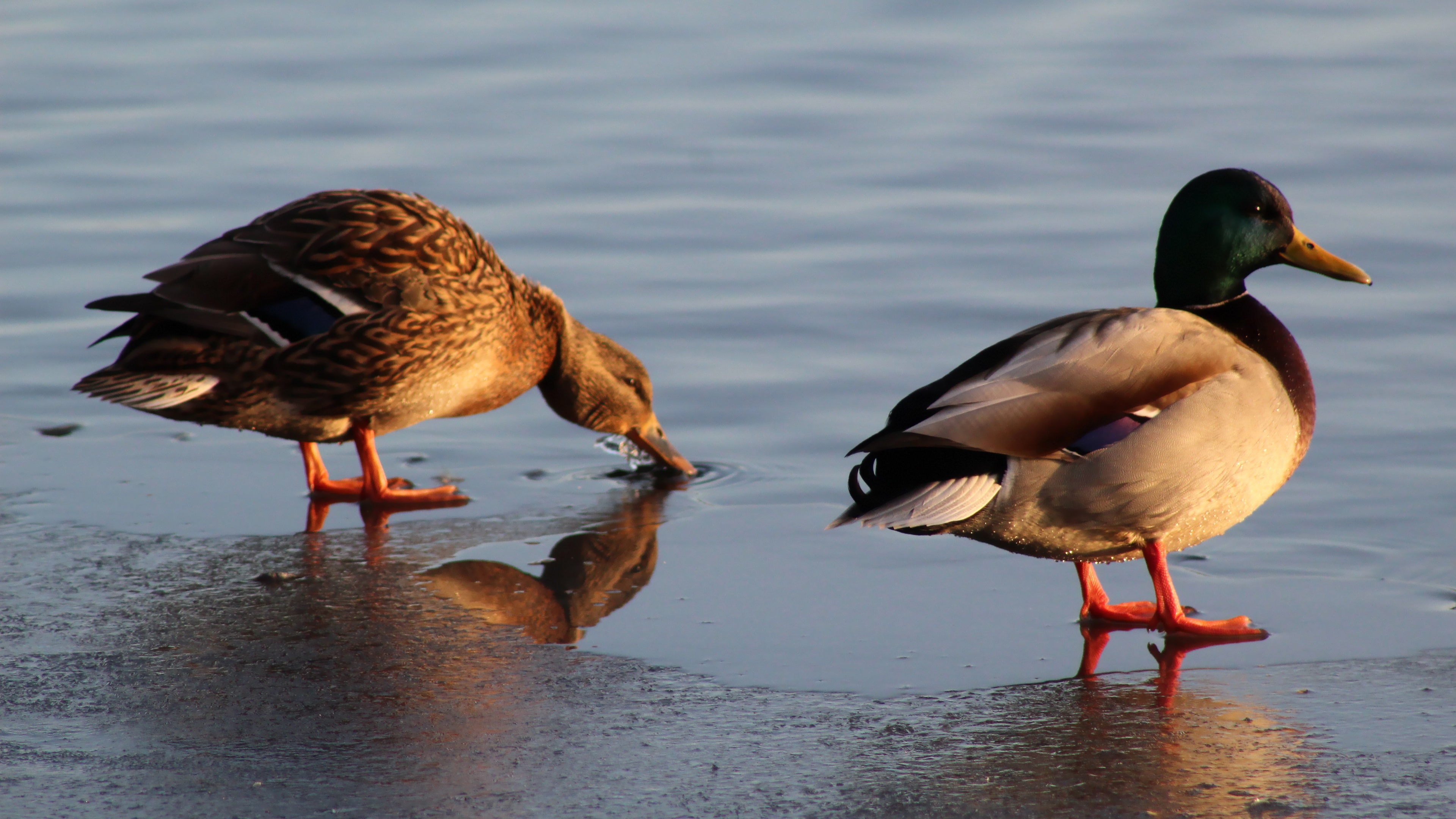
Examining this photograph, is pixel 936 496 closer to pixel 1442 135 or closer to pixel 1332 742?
pixel 1332 742

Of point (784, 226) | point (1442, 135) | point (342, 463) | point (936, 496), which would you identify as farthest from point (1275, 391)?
point (1442, 135)

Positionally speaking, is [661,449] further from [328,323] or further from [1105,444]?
[1105,444]

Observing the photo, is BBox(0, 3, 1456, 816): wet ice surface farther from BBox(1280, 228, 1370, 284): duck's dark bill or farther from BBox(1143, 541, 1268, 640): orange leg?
BBox(1280, 228, 1370, 284): duck's dark bill

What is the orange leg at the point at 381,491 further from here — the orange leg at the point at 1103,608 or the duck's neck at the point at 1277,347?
the duck's neck at the point at 1277,347

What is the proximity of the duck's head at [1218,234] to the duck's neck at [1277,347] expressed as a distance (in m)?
0.10

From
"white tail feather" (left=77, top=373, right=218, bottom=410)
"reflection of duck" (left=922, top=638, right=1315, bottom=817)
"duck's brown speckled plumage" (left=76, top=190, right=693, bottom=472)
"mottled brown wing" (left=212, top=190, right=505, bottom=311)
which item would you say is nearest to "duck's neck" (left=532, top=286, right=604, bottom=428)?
"duck's brown speckled plumage" (left=76, top=190, right=693, bottom=472)

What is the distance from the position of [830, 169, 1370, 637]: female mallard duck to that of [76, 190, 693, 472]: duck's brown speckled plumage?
2073 mm

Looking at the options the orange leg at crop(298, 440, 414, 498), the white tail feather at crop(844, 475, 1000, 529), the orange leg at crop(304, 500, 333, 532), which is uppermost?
the white tail feather at crop(844, 475, 1000, 529)

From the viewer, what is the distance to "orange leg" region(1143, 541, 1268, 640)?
4297 millimetres

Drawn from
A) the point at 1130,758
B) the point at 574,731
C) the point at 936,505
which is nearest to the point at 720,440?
the point at 936,505

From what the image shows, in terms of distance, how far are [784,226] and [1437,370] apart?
343cm

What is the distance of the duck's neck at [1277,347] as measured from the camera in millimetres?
4477

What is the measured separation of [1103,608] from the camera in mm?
4434

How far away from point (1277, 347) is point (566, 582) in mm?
1984
